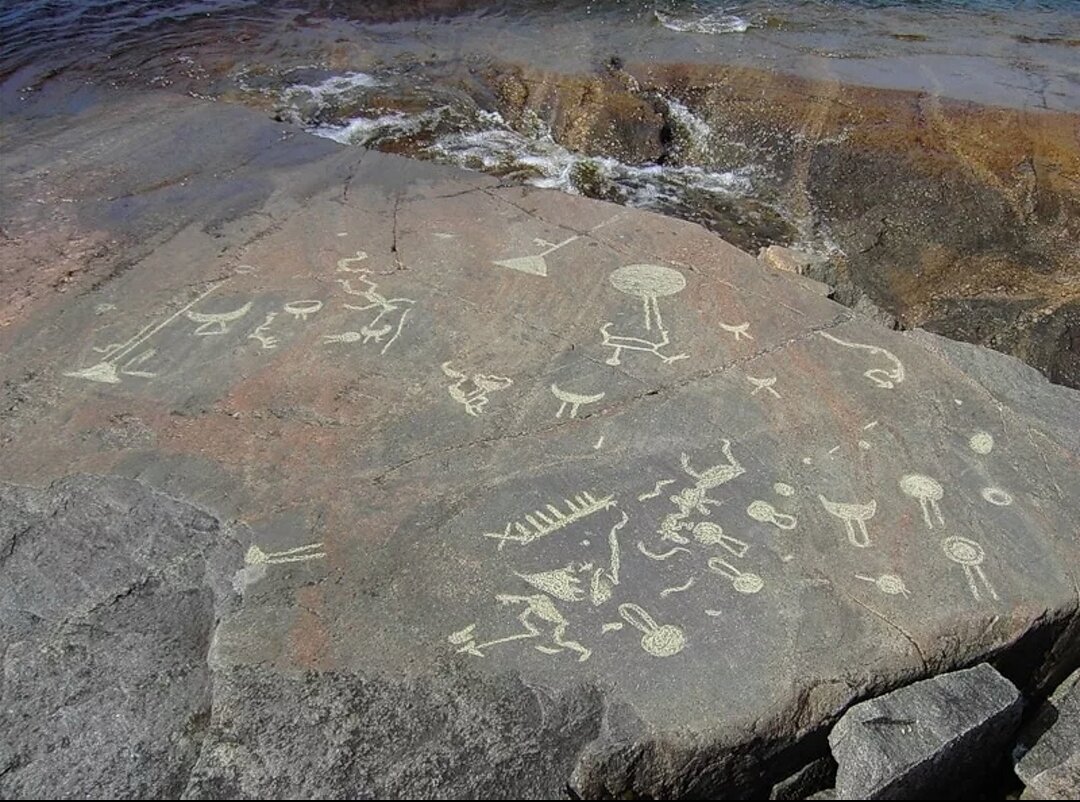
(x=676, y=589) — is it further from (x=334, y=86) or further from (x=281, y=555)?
(x=334, y=86)

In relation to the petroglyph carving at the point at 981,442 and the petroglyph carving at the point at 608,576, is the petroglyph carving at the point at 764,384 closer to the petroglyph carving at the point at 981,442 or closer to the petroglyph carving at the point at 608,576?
the petroglyph carving at the point at 981,442

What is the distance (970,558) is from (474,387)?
1716 mm

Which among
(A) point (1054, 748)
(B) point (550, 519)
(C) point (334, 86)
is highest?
(B) point (550, 519)

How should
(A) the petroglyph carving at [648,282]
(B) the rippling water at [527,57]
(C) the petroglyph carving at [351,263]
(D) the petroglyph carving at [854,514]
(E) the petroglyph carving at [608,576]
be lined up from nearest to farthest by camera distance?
(E) the petroglyph carving at [608,576] < (D) the petroglyph carving at [854,514] < (A) the petroglyph carving at [648,282] < (C) the petroglyph carving at [351,263] < (B) the rippling water at [527,57]

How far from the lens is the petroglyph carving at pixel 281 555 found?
9.02 ft

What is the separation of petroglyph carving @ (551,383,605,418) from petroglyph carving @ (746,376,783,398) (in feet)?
1.86

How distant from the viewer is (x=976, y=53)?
786 cm

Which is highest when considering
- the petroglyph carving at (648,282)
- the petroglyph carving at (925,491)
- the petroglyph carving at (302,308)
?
the petroglyph carving at (302,308)

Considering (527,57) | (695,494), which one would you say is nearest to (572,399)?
(695,494)

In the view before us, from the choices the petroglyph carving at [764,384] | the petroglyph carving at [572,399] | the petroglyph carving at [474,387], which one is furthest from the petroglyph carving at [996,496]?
the petroglyph carving at [474,387]

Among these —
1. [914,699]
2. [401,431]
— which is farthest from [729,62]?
[914,699]

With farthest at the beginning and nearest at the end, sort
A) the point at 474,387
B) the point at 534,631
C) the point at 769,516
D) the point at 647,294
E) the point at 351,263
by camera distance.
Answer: the point at 351,263 < the point at 647,294 < the point at 474,387 < the point at 769,516 < the point at 534,631

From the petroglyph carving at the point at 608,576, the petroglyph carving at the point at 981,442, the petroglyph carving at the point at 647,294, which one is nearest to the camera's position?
the petroglyph carving at the point at 608,576

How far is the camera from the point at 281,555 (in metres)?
2.77
